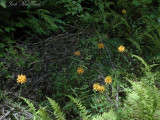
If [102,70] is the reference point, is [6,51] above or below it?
above

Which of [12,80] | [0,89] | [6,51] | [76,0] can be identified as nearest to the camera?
[0,89]

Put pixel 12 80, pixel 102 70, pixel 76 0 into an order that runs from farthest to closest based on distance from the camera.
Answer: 1. pixel 76 0
2. pixel 102 70
3. pixel 12 80

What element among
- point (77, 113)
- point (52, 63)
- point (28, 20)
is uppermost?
point (28, 20)

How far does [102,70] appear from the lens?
91.2 inches

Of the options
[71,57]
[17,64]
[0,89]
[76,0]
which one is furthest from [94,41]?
[0,89]

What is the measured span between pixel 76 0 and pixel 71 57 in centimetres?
143

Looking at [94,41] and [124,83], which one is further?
[94,41]

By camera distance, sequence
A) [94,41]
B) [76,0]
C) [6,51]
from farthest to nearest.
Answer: [76,0] < [94,41] < [6,51]

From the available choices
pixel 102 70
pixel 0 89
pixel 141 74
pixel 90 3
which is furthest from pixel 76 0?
pixel 0 89

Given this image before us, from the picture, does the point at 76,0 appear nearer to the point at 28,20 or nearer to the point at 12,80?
the point at 28,20

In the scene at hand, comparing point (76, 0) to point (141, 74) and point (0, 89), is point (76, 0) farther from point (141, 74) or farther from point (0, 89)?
point (0, 89)

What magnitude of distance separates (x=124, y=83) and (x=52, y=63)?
99 cm

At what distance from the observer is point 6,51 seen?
2.56 meters

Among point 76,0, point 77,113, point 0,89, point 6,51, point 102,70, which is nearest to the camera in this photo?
point 77,113
